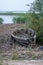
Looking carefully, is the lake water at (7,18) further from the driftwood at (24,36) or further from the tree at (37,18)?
the tree at (37,18)

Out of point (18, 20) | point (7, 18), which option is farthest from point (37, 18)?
point (7, 18)

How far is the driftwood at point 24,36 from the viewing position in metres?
5.52

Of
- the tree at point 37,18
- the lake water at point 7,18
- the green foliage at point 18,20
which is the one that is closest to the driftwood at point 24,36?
the tree at point 37,18

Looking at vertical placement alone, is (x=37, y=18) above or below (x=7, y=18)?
above

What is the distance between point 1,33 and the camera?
245 inches

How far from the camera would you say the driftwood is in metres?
5.52

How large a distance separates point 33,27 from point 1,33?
905 mm

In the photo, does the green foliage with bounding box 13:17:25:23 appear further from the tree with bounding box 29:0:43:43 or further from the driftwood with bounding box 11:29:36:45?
the tree with bounding box 29:0:43:43

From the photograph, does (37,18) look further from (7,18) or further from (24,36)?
(7,18)

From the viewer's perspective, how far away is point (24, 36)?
5.82m

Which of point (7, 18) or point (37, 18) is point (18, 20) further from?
point (37, 18)

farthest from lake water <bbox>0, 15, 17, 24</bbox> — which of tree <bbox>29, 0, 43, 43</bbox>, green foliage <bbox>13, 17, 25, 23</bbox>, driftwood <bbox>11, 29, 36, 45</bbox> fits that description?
tree <bbox>29, 0, 43, 43</bbox>

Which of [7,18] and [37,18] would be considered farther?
[7,18]

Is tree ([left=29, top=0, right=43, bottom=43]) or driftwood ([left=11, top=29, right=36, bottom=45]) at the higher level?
tree ([left=29, top=0, right=43, bottom=43])
